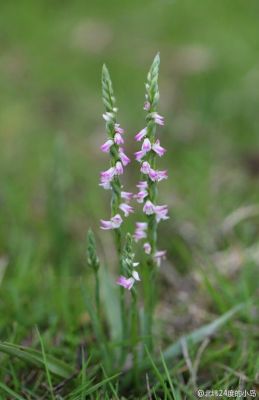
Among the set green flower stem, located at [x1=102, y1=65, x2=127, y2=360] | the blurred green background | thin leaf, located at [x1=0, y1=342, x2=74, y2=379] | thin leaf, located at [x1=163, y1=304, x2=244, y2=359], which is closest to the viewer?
green flower stem, located at [x1=102, y1=65, x2=127, y2=360]

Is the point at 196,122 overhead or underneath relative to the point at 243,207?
overhead

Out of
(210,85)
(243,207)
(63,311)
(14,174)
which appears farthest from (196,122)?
(63,311)

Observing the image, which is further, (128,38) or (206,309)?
(128,38)

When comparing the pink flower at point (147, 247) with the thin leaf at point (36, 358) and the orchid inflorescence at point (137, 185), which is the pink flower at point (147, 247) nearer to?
the orchid inflorescence at point (137, 185)

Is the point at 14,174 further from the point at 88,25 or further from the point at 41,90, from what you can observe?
the point at 88,25

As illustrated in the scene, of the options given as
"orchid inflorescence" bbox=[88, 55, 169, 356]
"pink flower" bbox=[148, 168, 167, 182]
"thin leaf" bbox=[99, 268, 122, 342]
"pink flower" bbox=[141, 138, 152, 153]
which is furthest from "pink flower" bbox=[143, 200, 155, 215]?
"thin leaf" bbox=[99, 268, 122, 342]

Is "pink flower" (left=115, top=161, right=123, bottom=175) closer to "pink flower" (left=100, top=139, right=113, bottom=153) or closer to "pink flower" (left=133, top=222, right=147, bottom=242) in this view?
"pink flower" (left=100, top=139, right=113, bottom=153)
